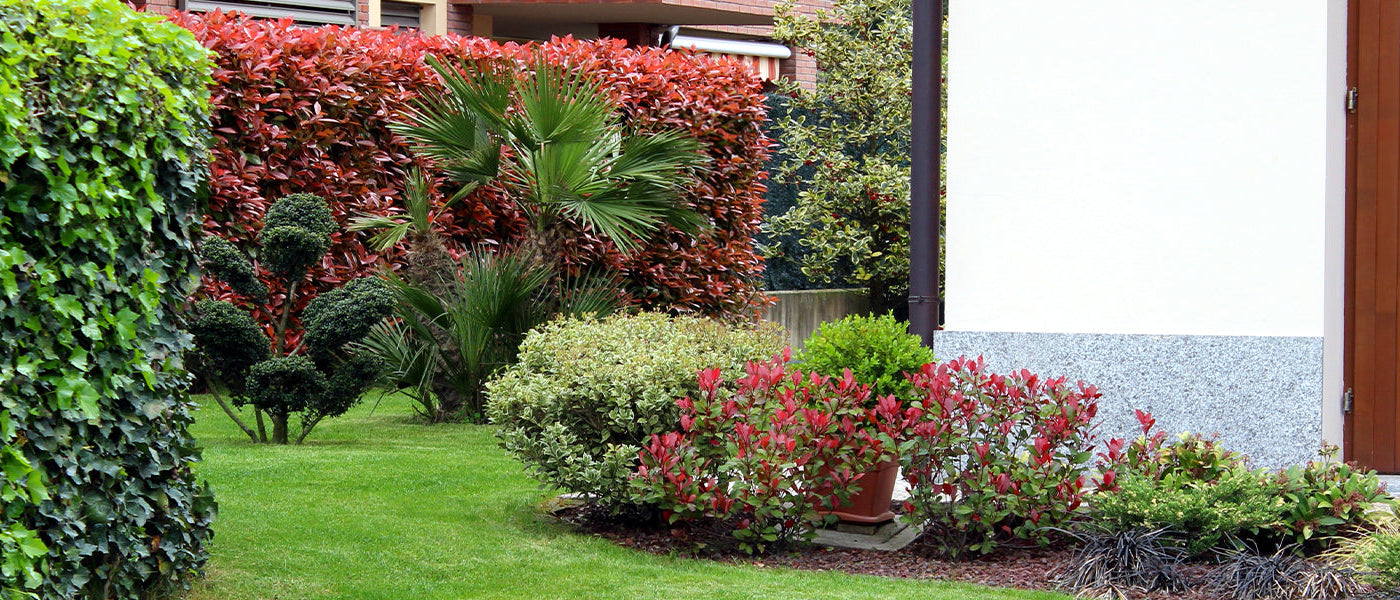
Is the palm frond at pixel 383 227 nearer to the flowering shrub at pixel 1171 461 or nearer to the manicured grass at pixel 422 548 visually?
the manicured grass at pixel 422 548

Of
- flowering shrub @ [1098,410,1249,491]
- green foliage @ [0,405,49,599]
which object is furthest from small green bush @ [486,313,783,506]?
green foliage @ [0,405,49,599]

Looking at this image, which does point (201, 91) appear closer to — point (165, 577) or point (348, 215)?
point (165, 577)

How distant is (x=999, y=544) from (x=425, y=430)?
14.7ft

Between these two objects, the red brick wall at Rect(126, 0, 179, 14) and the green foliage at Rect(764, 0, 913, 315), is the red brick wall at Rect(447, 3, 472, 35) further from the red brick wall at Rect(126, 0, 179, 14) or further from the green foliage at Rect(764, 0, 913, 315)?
the green foliage at Rect(764, 0, 913, 315)

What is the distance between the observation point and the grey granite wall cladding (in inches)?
252

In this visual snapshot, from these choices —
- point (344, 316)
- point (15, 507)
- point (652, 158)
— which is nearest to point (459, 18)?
point (652, 158)

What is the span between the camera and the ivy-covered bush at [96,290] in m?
3.54

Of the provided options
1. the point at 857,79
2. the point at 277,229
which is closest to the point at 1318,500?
the point at 277,229

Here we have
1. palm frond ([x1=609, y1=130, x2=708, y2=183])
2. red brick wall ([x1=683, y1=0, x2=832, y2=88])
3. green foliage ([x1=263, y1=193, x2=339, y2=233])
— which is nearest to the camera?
green foliage ([x1=263, y1=193, x2=339, y2=233])

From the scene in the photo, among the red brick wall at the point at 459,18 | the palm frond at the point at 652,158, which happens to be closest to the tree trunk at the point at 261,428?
the palm frond at the point at 652,158

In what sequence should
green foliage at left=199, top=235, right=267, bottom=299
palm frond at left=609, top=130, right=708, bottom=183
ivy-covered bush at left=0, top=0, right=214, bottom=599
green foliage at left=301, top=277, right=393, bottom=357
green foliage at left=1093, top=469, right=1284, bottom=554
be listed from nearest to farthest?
1. ivy-covered bush at left=0, top=0, right=214, bottom=599
2. green foliage at left=1093, top=469, right=1284, bottom=554
3. green foliage at left=199, top=235, right=267, bottom=299
4. green foliage at left=301, top=277, right=393, bottom=357
5. palm frond at left=609, top=130, right=708, bottom=183

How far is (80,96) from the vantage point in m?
3.80

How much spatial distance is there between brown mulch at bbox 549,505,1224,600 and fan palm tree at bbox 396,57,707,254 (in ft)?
12.8

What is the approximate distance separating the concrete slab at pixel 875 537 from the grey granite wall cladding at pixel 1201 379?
112 centimetres
